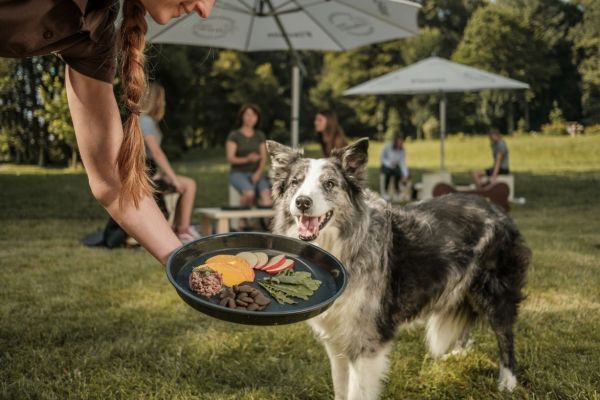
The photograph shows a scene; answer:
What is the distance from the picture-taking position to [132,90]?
1.73 meters

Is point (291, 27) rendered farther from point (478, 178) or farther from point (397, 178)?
point (478, 178)

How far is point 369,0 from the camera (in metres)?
7.19

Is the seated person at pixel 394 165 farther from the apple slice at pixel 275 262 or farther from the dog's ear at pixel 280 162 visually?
the apple slice at pixel 275 262

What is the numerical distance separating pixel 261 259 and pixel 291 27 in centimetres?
749

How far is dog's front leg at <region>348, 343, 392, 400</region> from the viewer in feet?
9.64

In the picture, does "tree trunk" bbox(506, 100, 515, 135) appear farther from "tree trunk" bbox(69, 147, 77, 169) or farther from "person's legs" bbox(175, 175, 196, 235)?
"person's legs" bbox(175, 175, 196, 235)

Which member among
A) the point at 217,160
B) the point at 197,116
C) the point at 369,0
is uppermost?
the point at 369,0

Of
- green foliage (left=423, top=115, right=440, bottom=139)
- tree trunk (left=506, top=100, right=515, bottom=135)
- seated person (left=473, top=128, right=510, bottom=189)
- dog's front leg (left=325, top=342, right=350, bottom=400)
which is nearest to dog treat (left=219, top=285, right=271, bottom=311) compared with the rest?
dog's front leg (left=325, top=342, right=350, bottom=400)

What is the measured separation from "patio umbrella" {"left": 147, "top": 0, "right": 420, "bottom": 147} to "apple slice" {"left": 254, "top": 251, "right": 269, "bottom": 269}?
6080 millimetres

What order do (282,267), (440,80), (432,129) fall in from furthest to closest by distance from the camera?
(432,129)
(440,80)
(282,267)

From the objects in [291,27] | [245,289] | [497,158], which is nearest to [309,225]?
[245,289]

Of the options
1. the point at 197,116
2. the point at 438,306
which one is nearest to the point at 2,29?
the point at 438,306

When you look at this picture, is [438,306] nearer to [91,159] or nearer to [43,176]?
[91,159]

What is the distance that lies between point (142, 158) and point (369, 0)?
19.9 feet
